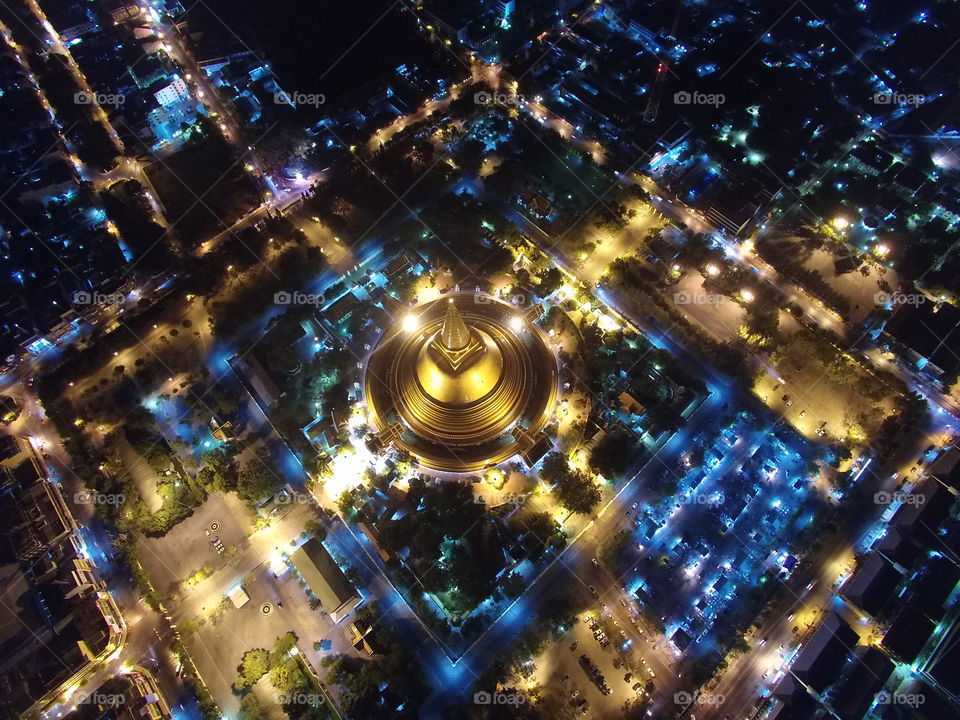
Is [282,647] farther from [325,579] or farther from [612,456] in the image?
[612,456]

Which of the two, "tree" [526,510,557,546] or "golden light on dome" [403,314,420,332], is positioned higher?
"golden light on dome" [403,314,420,332]

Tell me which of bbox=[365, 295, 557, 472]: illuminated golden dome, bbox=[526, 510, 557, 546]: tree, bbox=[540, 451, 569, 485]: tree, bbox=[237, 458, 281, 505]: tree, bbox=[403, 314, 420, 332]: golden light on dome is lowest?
bbox=[526, 510, 557, 546]: tree

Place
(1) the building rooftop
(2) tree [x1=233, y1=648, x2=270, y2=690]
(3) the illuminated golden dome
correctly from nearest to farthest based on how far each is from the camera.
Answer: (2) tree [x1=233, y1=648, x2=270, y2=690] < (1) the building rooftop < (3) the illuminated golden dome

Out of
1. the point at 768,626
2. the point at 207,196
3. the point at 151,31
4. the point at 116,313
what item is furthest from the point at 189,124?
the point at 768,626

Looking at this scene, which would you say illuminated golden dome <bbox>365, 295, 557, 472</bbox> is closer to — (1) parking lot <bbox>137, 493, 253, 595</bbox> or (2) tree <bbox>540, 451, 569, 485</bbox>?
(2) tree <bbox>540, 451, 569, 485</bbox>

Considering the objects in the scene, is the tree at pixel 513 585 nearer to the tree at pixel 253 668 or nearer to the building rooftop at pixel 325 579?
the building rooftop at pixel 325 579

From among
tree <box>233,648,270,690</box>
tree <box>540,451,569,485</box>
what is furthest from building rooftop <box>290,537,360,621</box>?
tree <box>540,451,569,485</box>

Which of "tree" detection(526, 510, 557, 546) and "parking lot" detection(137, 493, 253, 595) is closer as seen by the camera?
"tree" detection(526, 510, 557, 546)

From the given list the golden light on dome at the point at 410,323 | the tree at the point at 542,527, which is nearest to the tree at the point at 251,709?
the tree at the point at 542,527

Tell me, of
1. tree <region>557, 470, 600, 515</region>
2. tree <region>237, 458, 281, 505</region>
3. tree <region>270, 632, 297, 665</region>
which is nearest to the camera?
tree <region>270, 632, 297, 665</region>
